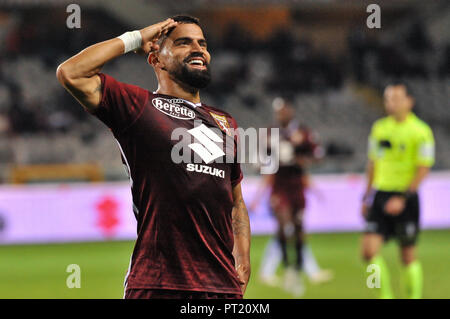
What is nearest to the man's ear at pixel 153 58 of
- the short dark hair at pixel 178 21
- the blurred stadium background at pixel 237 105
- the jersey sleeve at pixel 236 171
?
the short dark hair at pixel 178 21

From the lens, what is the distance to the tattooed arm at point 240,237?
3.97 m

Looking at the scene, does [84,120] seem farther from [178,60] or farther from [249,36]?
[178,60]

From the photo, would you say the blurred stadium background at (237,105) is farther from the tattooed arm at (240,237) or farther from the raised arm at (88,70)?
the raised arm at (88,70)

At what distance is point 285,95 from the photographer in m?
19.0

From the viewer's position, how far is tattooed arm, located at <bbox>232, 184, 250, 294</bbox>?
3969mm

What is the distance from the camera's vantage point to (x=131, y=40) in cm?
352

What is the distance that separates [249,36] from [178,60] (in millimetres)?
17101

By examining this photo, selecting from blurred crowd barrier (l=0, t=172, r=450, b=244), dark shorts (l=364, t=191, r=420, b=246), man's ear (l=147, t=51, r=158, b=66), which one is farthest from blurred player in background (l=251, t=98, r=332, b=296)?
→ man's ear (l=147, t=51, r=158, b=66)

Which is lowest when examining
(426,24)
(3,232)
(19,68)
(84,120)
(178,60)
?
(3,232)

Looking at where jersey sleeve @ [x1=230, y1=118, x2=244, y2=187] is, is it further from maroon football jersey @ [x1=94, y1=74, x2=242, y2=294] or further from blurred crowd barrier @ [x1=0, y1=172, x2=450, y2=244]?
blurred crowd barrier @ [x1=0, y1=172, x2=450, y2=244]

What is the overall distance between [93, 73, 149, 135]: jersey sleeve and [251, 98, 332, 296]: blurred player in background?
5885 millimetres

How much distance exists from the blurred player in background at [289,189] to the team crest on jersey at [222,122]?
5.33 m

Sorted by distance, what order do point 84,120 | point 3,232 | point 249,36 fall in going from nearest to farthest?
point 3,232 < point 84,120 < point 249,36

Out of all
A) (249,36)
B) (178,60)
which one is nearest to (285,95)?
(249,36)
